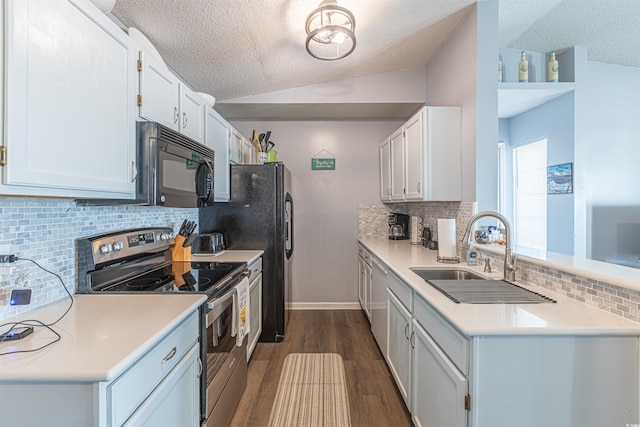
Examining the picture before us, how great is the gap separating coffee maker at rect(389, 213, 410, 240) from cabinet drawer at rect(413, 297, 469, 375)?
6.68 feet

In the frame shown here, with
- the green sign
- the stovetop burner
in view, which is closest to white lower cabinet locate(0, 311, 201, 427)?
the stovetop burner

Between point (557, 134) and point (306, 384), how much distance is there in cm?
365

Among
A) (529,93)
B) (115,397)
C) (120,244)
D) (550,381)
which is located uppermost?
(529,93)

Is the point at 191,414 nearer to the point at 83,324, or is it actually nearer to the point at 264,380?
the point at 83,324

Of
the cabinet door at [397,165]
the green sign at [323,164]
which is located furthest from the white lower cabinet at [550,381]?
the green sign at [323,164]

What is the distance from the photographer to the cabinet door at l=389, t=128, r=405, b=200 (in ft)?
9.87

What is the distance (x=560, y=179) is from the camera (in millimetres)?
3344

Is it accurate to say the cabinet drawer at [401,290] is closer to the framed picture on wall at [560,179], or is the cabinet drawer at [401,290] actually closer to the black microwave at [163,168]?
the black microwave at [163,168]

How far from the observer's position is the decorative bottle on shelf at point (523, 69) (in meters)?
2.89

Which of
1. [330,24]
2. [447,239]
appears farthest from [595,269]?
[330,24]

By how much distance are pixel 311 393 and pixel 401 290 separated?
3.27 ft

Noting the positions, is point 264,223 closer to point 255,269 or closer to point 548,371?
point 255,269

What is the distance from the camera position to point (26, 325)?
1.06 meters

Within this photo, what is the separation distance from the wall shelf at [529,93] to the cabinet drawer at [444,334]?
8.40ft
